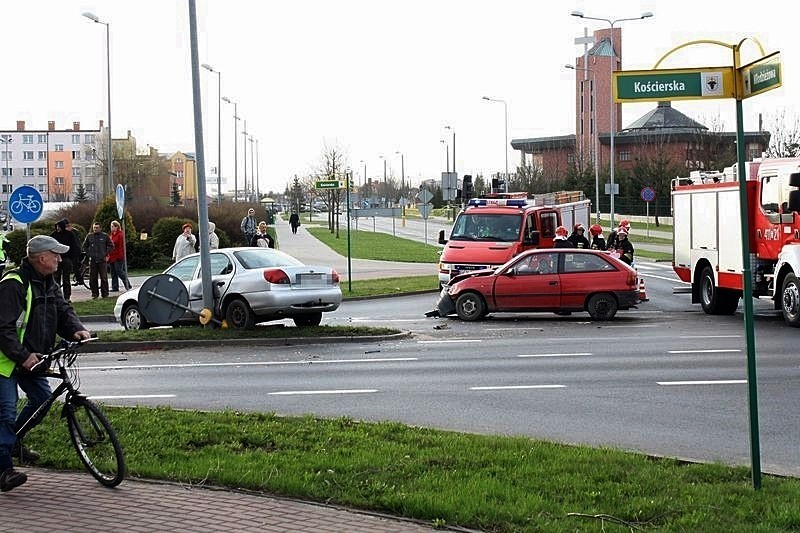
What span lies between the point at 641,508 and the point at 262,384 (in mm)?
7260

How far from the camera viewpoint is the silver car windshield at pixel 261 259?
62.3ft

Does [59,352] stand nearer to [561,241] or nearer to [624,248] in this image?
[561,241]

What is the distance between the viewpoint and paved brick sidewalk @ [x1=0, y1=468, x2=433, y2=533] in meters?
6.38

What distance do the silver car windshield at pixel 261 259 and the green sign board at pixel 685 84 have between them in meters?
12.5

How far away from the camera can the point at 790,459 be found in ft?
28.0

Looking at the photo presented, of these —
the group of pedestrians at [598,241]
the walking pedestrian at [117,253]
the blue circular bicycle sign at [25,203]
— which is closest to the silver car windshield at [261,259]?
the blue circular bicycle sign at [25,203]

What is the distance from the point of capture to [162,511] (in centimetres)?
674

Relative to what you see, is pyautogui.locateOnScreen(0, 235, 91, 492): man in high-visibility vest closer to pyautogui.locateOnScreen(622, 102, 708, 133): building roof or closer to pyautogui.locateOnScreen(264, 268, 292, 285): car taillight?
pyautogui.locateOnScreen(264, 268, 292, 285): car taillight

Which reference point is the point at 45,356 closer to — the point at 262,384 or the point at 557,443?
the point at 557,443

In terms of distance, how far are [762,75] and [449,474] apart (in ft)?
10.6

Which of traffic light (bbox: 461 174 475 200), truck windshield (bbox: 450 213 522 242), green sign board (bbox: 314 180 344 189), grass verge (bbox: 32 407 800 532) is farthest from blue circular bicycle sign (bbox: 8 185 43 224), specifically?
traffic light (bbox: 461 174 475 200)

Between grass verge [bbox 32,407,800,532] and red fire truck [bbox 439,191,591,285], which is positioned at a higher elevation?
red fire truck [bbox 439,191,591,285]

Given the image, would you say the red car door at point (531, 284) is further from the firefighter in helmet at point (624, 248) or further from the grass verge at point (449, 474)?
the grass verge at point (449, 474)

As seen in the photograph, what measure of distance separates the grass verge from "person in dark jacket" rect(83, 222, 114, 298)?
→ 1822cm
